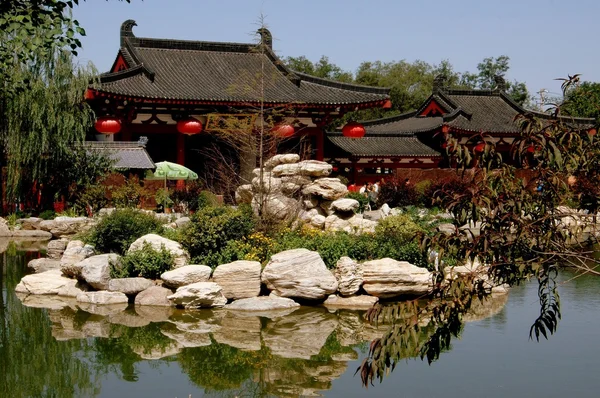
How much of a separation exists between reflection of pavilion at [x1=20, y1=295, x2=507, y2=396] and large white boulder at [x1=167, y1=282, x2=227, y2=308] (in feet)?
0.58

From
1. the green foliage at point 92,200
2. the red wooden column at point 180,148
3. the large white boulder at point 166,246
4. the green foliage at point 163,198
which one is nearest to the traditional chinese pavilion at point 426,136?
the red wooden column at point 180,148

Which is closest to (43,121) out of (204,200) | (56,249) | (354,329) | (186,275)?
(204,200)

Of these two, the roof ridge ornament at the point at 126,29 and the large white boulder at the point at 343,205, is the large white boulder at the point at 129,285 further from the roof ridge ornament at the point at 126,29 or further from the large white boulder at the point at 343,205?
the roof ridge ornament at the point at 126,29

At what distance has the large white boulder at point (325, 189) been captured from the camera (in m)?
14.5

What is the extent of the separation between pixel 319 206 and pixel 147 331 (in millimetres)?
6206

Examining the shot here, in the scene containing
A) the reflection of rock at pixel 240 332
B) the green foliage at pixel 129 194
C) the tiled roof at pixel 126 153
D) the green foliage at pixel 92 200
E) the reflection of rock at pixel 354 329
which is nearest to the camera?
the reflection of rock at pixel 240 332

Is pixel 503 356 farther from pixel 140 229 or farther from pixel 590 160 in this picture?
pixel 140 229

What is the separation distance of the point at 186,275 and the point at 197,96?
11.6 metres

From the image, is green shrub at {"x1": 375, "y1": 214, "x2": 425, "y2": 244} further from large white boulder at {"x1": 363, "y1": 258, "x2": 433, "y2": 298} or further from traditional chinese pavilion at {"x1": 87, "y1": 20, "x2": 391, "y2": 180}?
traditional chinese pavilion at {"x1": 87, "y1": 20, "x2": 391, "y2": 180}

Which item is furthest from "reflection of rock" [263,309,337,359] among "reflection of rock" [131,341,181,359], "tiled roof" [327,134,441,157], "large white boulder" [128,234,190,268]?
"tiled roof" [327,134,441,157]

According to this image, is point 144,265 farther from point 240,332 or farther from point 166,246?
point 240,332

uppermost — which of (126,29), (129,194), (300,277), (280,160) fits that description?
(126,29)

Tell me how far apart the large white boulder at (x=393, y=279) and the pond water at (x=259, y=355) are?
663mm

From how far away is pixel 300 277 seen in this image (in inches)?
419
